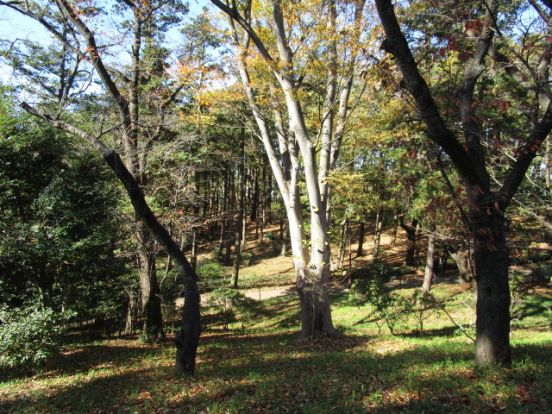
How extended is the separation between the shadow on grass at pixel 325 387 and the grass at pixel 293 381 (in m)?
0.01

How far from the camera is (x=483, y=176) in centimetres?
538

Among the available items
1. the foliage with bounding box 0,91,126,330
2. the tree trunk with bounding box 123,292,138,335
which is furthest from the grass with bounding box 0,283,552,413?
the tree trunk with bounding box 123,292,138,335

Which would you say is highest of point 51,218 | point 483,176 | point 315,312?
point 483,176

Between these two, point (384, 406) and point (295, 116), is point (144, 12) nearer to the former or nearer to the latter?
point (295, 116)

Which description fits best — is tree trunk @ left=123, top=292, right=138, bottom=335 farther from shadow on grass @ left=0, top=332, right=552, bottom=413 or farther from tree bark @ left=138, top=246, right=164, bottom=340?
Answer: shadow on grass @ left=0, top=332, right=552, bottom=413

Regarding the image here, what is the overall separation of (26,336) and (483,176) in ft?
28.4

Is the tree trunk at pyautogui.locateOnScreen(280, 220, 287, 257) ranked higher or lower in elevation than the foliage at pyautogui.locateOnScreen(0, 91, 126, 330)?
lower

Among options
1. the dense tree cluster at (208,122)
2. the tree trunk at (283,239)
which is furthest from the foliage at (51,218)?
the tree trunk at (283,239)

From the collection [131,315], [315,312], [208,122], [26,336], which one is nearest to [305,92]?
[208,122]

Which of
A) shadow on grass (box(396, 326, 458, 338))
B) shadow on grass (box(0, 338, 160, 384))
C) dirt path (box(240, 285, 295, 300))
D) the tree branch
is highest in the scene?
the tree branch

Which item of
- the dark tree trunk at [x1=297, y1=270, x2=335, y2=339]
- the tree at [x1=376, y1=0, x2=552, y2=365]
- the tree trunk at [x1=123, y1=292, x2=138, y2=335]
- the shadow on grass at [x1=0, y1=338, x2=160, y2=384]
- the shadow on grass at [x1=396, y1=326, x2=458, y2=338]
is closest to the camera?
the tree at [x1=376, y1=0, x2=552, y2=365]

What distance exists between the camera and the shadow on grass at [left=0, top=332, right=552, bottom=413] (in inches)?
186

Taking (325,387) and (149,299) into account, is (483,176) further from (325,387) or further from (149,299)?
(149,299)

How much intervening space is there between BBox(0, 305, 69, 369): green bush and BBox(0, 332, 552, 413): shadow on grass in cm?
102
